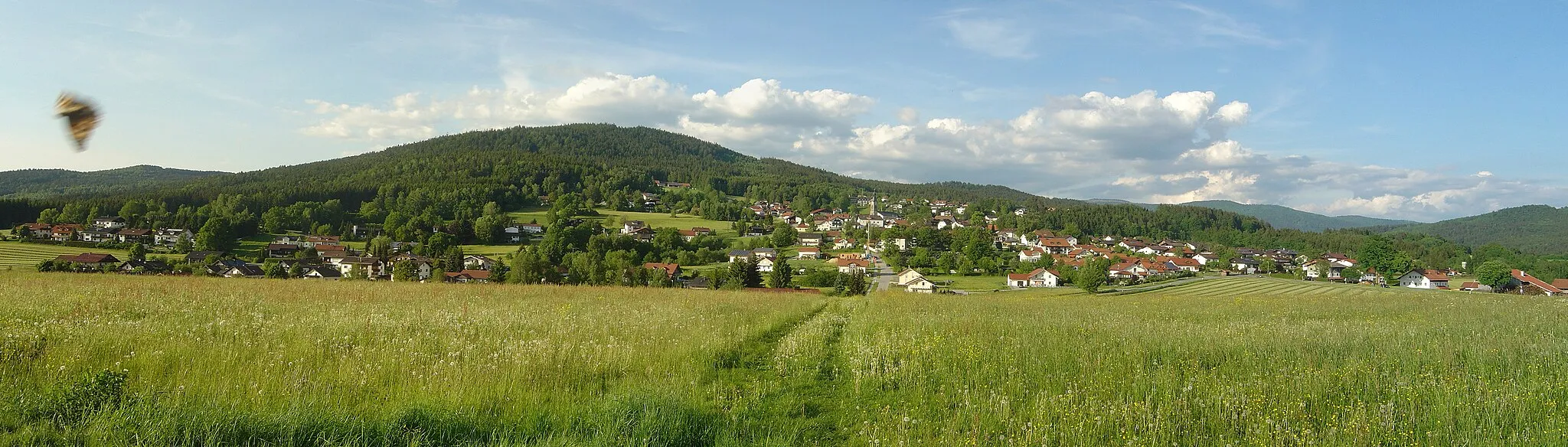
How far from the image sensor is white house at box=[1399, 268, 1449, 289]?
9450 cm

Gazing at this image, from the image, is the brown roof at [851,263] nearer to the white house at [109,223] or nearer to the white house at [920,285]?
the white house at [920,285]

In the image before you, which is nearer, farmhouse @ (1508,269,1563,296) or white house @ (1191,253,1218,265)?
farmhouse @ (1508,269,1563,296)

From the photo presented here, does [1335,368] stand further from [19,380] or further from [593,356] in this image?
[19,380]

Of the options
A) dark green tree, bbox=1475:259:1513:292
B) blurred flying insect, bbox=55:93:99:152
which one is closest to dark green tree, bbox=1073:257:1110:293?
dark green tree, bbox=1475:259:1513:292

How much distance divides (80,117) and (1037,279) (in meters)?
99.3

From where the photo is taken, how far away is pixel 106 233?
75375 millimetres

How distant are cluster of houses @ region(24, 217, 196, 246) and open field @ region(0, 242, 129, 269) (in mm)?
2569

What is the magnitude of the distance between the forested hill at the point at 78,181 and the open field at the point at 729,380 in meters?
2.03

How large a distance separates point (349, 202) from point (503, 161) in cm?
5057

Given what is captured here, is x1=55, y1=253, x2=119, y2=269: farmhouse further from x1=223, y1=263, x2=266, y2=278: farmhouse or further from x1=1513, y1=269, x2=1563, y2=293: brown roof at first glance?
x1=1513, y1=269, x2=1563, y2=293: brown roof

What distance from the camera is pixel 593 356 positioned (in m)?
8.32

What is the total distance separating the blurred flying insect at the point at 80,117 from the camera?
6.49 ft

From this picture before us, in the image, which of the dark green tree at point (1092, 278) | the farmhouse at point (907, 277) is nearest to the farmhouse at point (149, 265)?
the farmhouse at point (907, 277)

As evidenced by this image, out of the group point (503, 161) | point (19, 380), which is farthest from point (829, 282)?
point (503, 161)
